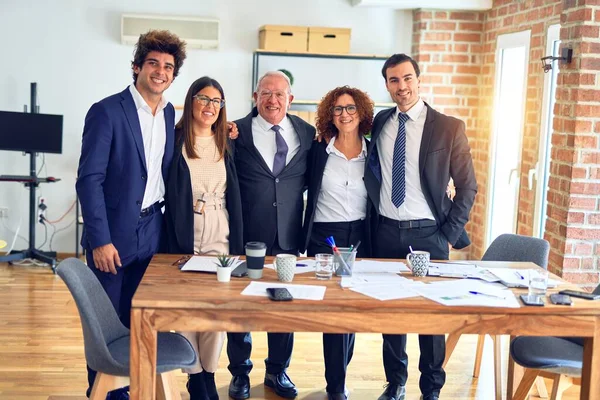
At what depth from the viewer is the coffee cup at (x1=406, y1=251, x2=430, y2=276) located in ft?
10.6

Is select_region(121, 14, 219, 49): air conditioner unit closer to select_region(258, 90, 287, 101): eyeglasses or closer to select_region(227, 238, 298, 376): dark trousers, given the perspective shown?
select_region(258, 90, 287, 101): eyeglasses

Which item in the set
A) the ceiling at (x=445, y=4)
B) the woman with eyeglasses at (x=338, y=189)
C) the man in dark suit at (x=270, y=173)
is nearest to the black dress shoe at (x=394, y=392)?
the woman with eyeglasses at (x=338, y=189)

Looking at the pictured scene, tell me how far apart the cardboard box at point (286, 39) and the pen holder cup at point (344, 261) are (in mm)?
3873

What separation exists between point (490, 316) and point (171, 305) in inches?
43.2

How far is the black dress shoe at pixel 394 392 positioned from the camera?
387 cm

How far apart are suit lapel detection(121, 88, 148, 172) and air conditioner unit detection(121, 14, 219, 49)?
138 inches

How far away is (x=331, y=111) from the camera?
383cm

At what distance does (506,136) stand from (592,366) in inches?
147

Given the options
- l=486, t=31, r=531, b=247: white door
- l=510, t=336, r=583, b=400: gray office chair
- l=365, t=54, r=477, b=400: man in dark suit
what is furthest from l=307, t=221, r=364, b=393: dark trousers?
l=486, t=31, r=531, b=247: white door

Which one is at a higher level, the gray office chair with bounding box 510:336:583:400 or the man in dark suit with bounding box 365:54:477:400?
Answer: the man in dark suit with bounding box 365:54:477:400

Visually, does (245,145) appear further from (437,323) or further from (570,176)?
(570,176)

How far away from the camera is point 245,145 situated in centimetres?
385

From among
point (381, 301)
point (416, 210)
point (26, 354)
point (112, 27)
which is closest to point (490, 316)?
point (381, 301)

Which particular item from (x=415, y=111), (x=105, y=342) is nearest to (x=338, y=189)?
(x=415, y=111)
